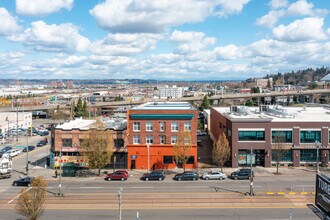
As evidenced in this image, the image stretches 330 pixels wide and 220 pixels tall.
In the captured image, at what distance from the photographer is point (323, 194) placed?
1809 cm

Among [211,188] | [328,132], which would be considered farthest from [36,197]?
[328,132]

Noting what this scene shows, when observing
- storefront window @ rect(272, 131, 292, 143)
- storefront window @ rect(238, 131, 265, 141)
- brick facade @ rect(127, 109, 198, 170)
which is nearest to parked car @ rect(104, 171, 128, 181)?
brick facade @ rect(127, 109, 198, 170)

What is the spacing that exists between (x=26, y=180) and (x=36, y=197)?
2007 centimetres

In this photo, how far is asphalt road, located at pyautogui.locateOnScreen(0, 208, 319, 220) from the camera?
1256 inches

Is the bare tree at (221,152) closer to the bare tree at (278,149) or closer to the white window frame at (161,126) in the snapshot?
the bare tree at (278,149)

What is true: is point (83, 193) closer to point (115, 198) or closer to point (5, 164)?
point (115, 198)

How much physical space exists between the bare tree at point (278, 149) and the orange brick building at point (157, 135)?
1179 cm

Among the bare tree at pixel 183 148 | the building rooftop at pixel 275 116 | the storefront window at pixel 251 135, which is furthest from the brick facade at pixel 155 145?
the building rooftop at pixel 275 116

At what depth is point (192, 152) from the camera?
178ft

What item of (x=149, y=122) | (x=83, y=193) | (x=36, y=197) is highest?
(x=149, y=122)

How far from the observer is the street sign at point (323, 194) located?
1750cm

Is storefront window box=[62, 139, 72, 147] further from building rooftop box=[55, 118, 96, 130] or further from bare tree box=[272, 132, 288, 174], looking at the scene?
bare tree box=[272, 132, 288, 174]

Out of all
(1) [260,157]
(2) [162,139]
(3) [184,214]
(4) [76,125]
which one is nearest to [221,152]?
(1) [260,157]

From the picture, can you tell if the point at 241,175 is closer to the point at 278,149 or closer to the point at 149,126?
the point at 278,149
